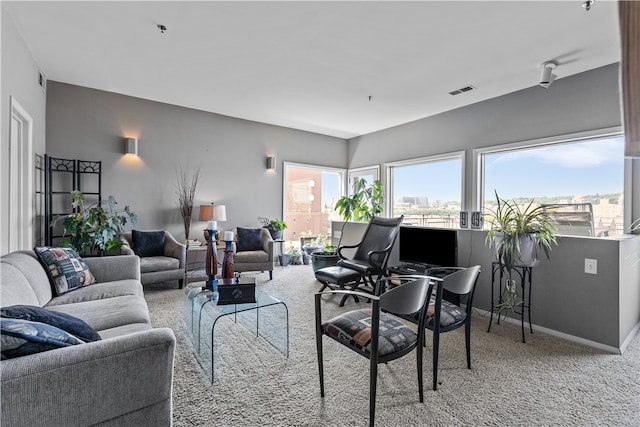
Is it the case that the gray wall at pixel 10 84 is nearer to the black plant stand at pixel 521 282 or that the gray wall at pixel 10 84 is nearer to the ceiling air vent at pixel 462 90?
the black plant stand at pixel 521 282

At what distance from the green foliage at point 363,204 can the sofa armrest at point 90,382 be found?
465 cm

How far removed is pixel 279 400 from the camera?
76.4 inches

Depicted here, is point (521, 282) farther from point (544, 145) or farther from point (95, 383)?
point (95, 383)

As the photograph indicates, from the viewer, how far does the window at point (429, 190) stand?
497 cm

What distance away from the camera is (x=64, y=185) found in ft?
14.1

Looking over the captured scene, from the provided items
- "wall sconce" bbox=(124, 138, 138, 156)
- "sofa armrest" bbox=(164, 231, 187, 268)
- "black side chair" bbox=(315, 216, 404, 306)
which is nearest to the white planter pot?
"black side chair" bbox=(315, 216, 404, 306)

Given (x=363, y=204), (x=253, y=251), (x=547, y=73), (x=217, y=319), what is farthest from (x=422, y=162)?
(x=217, y=319)

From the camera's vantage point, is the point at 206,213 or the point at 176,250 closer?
the point at 176,250

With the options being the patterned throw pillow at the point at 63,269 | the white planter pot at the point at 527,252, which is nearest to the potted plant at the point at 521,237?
the white planter pot at the point at 527,252

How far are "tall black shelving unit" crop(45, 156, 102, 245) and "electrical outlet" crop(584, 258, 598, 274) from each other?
18.9ft

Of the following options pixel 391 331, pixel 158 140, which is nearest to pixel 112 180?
pixel 158 140

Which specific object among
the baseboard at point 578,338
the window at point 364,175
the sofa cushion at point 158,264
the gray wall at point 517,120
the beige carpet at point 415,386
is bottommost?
the beige carpet at point 415,386

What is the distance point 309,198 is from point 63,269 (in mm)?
4726

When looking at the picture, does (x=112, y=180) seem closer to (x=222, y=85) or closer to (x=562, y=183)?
(x=222, y=85)
